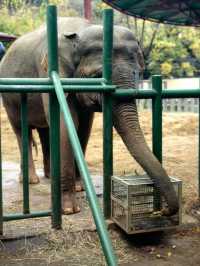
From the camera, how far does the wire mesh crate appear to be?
347 cm

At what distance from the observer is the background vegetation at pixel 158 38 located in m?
21.3

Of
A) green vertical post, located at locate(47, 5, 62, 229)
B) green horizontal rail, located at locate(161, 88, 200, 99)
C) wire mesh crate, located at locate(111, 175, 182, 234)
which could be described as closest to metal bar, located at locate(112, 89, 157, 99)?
green horizontal rail, located at locate(161, 88, 200, 99)

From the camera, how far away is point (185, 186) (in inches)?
214

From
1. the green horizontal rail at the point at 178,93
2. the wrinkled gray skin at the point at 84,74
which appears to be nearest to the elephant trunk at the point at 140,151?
the wrinkled gray skin at the point at 84,74

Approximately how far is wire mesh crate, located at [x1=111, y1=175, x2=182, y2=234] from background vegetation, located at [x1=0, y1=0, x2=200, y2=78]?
17.9 meters

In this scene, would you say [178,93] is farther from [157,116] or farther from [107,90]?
[107,90]

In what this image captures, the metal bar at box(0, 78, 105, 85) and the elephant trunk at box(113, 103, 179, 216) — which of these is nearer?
the metal bar at box(0, 78, 105, 85)

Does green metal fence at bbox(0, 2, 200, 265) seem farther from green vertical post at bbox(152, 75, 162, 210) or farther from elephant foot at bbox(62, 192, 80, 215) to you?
elephant foot at bbox(62, 192, 80, 215)

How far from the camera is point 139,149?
11.7ft

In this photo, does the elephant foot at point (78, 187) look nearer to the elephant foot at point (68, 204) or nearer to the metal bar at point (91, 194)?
the elephant foot at point (68, 204)

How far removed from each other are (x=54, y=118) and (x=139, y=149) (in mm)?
656

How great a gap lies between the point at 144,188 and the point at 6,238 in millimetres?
1041

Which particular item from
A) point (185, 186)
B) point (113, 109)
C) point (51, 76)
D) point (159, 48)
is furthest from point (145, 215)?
point (159, 48)

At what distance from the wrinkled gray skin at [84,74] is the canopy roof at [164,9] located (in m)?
2.35
